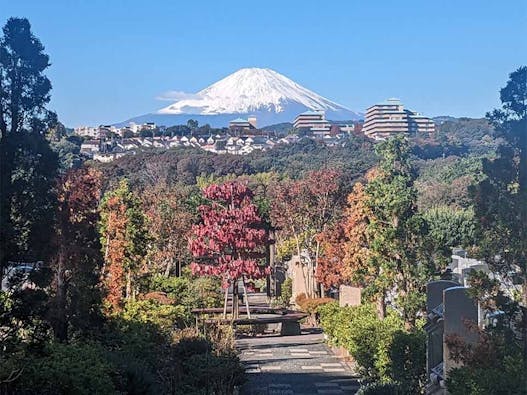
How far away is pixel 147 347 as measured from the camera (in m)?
10.4

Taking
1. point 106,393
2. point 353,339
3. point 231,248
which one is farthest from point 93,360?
point 231,248

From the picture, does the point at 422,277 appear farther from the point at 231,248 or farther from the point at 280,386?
the point at 231,248

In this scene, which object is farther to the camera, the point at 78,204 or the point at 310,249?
the point at 310,249

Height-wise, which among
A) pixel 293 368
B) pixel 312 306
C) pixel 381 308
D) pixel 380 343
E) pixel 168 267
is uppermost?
pixel 168 267

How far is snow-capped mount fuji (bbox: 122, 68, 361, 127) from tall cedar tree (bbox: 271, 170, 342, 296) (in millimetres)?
117326

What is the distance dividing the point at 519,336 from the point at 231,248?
485 inches

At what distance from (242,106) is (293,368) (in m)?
167

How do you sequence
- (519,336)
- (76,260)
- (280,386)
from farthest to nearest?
(280,386), (76,260), (519,336)

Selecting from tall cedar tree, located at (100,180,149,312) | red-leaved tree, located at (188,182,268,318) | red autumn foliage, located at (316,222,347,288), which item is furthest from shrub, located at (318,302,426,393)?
tall cedar tree, located at (100,180,149,312)

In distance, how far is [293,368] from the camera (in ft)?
43.1

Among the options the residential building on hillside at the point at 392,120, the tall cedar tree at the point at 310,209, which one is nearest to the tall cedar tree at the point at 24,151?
the tall cedar tree at the point at 310,209

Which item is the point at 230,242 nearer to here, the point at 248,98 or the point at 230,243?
the point at 230,243

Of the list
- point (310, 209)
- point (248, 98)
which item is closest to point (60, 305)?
point (310, 209)

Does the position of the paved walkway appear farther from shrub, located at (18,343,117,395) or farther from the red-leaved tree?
shrub, located at (18,343,117,395)
